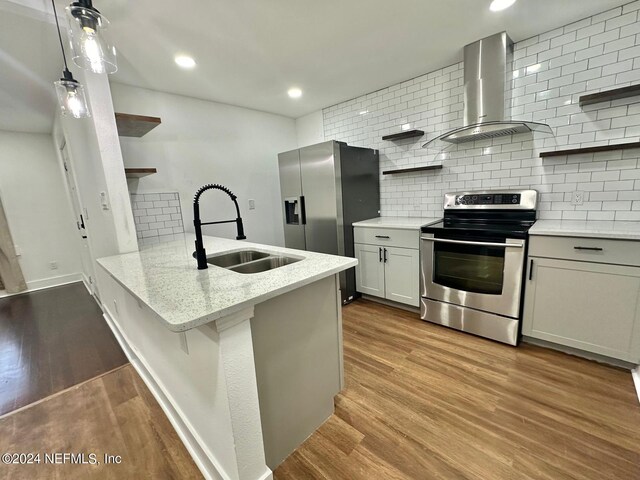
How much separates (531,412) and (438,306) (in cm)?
104

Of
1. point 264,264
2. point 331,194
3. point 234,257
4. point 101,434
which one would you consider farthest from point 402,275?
point 101,434

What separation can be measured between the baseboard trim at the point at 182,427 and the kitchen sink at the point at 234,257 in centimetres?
86

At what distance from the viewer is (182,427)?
1.48 metres

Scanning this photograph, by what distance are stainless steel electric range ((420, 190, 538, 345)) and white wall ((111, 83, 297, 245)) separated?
2396 mm

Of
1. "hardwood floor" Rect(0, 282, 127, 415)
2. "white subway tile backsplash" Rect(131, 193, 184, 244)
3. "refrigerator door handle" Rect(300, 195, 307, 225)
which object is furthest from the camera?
"refrigerator door handle" Rect(300, 195, 307, 225)

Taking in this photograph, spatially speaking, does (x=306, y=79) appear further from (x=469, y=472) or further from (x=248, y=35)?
(x=469, y=472)

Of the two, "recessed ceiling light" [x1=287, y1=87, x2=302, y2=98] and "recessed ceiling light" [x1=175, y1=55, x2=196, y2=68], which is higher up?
"recessed ceiling light" [x1=287, y1=87, x2=302, y2=98]

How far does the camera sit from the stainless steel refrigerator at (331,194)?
9.70ft

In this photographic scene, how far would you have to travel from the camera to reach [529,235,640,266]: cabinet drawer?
166cm

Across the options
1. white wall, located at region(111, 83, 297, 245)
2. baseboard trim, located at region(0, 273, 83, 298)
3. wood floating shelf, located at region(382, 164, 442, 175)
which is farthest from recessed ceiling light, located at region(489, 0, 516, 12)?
baseboard trim, located at region(0, 273, 83, 298)

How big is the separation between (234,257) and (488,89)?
2.56 meters

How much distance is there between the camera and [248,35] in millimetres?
2021

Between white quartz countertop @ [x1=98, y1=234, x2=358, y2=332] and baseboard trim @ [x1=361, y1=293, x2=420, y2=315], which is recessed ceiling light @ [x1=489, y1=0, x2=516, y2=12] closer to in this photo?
white quartz countertop @ [x1=98, y1=234, x2=358, y2=332]

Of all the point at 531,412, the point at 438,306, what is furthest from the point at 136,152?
the point at 531,412
